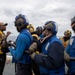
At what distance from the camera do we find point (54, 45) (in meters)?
4.09

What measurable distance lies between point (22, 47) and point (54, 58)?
3.26 feet

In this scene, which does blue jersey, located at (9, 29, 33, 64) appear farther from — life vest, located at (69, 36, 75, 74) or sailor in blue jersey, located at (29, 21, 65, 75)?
life vest, located at (69, 36, 75, 74)

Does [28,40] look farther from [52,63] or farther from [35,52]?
[52,63]

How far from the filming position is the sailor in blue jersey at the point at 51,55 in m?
4.04

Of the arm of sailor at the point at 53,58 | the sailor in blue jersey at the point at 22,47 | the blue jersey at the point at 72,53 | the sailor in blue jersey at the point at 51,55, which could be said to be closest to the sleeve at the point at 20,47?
the sailor in blue jersey at the point at 22,47

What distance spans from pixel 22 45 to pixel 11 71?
6.20 metres

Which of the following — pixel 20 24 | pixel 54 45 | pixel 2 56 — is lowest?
pixel 2 56

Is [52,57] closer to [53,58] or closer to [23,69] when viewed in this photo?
[53,58]

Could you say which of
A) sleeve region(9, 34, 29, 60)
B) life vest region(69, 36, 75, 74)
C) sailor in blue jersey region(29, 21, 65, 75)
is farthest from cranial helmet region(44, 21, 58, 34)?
sleeve region(9, 34, 29, 60)

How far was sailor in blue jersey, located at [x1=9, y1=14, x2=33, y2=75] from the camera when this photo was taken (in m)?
4.80

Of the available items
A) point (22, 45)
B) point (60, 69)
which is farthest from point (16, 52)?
point (60, 69)

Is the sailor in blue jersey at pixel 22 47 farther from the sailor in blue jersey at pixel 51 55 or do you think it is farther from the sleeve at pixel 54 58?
the sleeve at pixel 54 58

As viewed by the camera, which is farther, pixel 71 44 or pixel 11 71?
pixel 11 71

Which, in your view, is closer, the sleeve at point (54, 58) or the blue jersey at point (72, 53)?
the sleeve at point (54, 58)
